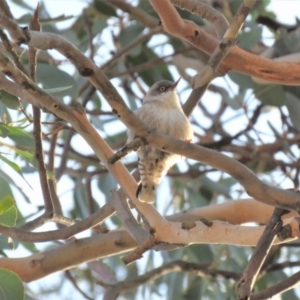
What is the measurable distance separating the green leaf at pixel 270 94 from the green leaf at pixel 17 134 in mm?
1326

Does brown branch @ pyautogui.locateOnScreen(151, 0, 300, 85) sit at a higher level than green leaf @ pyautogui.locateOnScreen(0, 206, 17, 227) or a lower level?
higher

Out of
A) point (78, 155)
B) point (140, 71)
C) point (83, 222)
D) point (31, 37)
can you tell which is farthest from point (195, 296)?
point (31, 37)

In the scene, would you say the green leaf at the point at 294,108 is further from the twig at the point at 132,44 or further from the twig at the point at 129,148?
the twig at the point at 129,148

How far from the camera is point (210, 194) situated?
3.72 metres

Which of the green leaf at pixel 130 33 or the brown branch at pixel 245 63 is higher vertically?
the green leaf at pixel 130 33

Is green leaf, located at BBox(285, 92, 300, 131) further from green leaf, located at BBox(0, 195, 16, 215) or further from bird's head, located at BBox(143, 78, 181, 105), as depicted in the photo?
green leaf, located at BBox(0, 195, 16, 215)

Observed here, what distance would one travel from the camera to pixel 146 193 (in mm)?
2098

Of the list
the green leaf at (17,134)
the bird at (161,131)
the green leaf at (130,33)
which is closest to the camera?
the green leaf at (17,134)

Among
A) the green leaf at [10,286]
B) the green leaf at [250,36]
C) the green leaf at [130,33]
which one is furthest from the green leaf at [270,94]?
the green leaf at [10,286]

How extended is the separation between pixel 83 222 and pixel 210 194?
1.94m

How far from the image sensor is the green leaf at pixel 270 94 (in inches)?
117

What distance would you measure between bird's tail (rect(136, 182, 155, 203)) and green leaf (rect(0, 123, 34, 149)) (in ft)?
1.09

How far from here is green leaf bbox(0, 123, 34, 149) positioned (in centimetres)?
182

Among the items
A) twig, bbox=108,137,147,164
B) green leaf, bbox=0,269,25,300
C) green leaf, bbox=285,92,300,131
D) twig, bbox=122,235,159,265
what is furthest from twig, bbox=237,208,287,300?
green leaf, bbox=285,92,300,131
